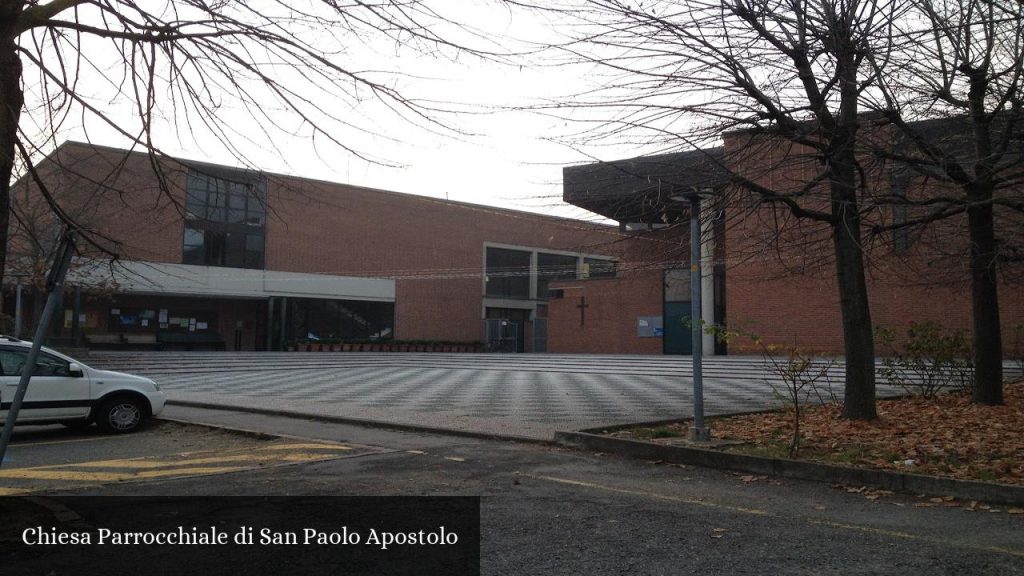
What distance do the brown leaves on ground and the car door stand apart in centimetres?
927

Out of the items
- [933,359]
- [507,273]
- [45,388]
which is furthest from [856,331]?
[507,273]

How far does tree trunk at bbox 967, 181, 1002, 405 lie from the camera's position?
12086 millimetres

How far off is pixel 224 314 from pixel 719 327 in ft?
134

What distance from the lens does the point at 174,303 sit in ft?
140

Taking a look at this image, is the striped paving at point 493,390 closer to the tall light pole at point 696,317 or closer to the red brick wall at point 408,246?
the tall light pole at point 696,317

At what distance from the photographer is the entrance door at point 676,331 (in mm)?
36875

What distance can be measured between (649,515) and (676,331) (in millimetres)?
31859

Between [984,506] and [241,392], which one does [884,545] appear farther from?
[241,392]

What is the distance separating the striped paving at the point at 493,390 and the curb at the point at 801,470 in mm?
1181

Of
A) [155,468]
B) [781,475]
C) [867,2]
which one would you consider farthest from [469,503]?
[867,2]

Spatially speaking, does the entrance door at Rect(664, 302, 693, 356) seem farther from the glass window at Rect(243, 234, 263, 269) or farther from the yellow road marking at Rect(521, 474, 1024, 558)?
the yellow road marking at Rect(521, 474, 1024, 558)

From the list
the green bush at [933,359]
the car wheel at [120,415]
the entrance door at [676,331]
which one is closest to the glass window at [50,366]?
the car wheel at [120,415]

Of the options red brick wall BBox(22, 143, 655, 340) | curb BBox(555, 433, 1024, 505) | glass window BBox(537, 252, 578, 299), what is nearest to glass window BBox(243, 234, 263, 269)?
red brick wall BBox(22, 143, 655, 340)
